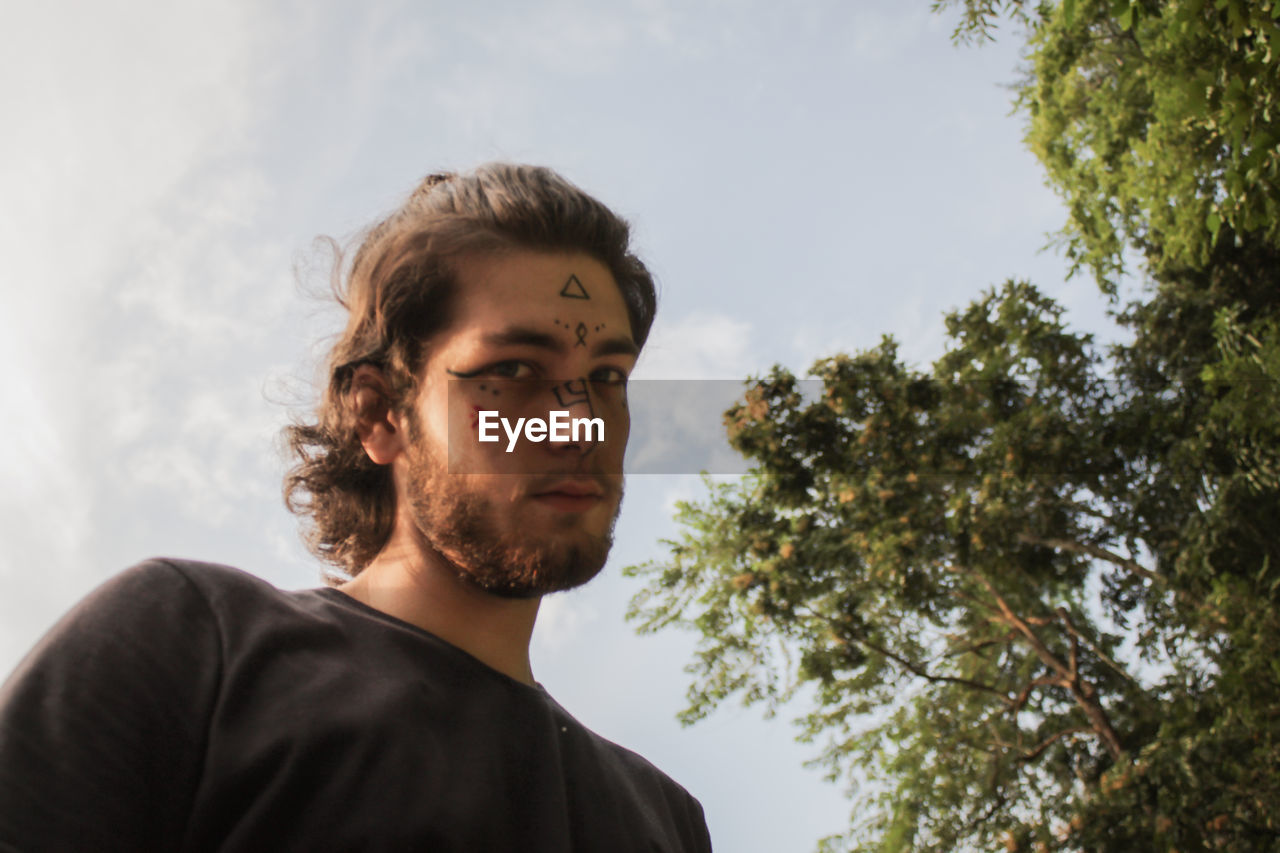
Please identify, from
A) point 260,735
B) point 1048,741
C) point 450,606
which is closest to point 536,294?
point 450,606

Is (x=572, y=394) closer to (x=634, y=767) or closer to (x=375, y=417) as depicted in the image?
(x=375, y=417)

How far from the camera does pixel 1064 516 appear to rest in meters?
9.03

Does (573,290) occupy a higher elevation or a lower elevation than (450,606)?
higher

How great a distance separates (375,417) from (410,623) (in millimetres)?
532

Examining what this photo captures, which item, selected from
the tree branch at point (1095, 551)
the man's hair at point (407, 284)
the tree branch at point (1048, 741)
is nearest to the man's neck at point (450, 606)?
the man's hair at point (407, 284)

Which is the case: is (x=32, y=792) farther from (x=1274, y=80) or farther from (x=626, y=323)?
(x=1274, y=80)

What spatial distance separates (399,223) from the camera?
7.09ft

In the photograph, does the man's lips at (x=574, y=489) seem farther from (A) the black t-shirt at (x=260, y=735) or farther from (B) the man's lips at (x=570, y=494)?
(A) the black t-shirt at (x=260, y=735)

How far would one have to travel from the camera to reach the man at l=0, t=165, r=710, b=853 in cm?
118

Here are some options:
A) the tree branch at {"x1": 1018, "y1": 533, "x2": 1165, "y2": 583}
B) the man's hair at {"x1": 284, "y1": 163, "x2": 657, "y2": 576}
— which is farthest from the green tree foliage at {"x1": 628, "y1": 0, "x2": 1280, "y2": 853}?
the man's hair at {"x1": 284, "y1": 163, "x2": 657, "y2": 576}

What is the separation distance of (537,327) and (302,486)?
1.01 meters

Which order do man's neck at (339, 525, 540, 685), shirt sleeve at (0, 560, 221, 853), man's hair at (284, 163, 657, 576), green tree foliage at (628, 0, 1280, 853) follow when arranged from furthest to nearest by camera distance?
green tree foliage at (628, 0, 1280, 853), man's hair at (284, 163, 657, 576), man's neck at (339, 525, 540, 685), shirt sleeve at (0, 560, 221, 853)

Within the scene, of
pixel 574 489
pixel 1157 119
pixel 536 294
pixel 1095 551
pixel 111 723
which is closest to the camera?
pixel 111 723

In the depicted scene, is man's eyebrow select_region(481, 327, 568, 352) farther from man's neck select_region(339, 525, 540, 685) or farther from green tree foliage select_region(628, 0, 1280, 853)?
green tree foliage select_region(628, 0, 1280, 853)
